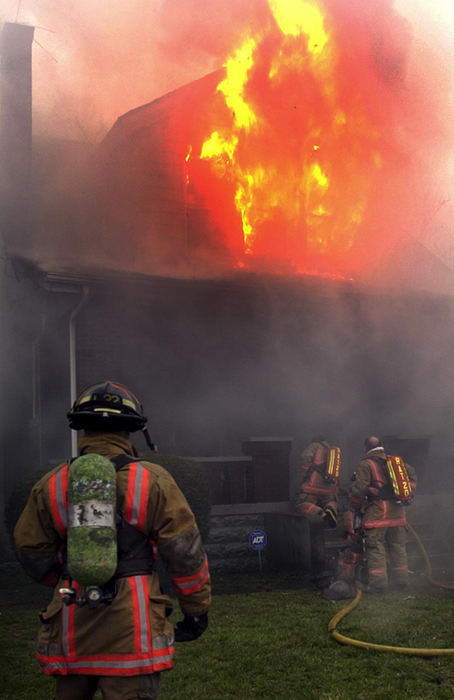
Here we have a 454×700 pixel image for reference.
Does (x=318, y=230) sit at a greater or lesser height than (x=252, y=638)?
greater

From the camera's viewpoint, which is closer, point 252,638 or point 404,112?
point 252,638

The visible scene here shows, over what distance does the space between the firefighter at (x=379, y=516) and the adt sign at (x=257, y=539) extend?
118 cm

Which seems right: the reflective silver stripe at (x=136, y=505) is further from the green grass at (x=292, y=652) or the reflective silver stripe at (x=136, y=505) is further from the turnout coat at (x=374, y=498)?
the turnout coat at (x=374, y=498)

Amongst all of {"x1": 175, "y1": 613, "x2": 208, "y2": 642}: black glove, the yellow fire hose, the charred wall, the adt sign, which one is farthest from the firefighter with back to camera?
{"x1": 175, "y1": 613, "x2": 208, "y2": 642}: black glove

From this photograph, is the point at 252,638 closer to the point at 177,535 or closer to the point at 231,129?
the point at 177,535

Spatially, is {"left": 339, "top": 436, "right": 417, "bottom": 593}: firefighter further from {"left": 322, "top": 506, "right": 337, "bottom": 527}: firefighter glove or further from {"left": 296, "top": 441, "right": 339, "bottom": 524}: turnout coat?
{"left": 296, "top": 441, "right": 339, "bottom": 524}: turnout coat

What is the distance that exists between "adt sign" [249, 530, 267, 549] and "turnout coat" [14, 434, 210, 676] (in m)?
5.97

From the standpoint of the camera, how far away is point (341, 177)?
13953mm

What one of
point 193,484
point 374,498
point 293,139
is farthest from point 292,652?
point 293,139

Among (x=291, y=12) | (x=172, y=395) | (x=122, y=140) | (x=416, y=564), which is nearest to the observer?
(x=416, y=564)

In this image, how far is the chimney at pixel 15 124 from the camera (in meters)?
12.9

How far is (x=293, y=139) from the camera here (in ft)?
44.8

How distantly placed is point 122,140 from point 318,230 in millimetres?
5097

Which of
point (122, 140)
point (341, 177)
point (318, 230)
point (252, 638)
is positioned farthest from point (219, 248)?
point (252, 638)
